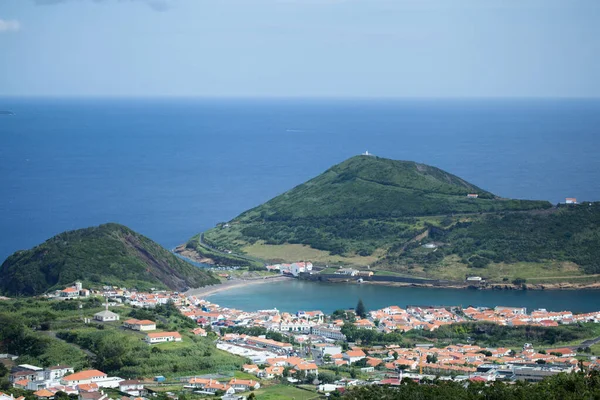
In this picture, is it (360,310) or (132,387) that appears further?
(360,310)

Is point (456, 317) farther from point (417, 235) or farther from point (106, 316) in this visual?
point (417, 235)

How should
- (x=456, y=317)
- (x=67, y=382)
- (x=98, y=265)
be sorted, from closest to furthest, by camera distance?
(x=67, y=382) → (x=456, y=317) → (x=98, y=265)

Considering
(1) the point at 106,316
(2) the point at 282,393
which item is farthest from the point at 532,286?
(2) the point at 282,393

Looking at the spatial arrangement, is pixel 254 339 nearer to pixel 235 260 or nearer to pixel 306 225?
pixel 235 260

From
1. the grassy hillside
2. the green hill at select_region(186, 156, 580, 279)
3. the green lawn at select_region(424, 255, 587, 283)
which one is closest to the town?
the green lawn at select_region(424, 255, 587, 283)

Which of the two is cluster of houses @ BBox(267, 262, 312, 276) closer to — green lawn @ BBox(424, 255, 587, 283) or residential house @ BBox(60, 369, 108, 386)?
green lawn @ BBox(424, 255, 587, 283)

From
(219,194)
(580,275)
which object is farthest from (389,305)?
(219,194)
